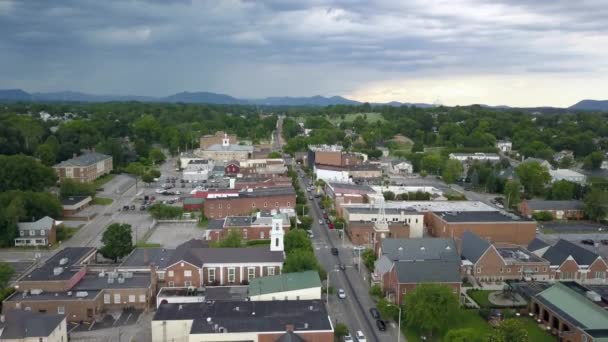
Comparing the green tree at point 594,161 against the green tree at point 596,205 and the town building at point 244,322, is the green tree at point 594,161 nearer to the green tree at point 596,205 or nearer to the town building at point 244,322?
the green tree at point 596,205

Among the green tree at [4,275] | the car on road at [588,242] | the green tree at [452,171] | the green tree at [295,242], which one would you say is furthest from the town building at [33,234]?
the green tree at [452,171]

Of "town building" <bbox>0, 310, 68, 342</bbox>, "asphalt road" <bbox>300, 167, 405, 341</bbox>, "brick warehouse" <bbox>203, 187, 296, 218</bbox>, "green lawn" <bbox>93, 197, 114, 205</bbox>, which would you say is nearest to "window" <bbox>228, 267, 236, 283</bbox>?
"asphalt road" <bbox>300, 167, 405, 341</bbox>

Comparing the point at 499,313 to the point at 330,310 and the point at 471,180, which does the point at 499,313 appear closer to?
the point at 330,310

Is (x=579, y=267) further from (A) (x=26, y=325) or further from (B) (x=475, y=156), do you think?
(B) (x=475, y=156)

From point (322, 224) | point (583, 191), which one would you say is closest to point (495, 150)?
point (583, 191)

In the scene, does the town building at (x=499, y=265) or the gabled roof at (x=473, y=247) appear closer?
the town building at (x=499, y=265)

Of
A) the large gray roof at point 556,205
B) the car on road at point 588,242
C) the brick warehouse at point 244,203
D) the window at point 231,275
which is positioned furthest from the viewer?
the large gray roof at point 556,205

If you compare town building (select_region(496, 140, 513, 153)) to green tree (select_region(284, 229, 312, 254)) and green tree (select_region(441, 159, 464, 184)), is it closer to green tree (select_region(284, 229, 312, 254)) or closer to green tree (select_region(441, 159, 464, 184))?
green tree (select_region(441, 159, 464, 184))
